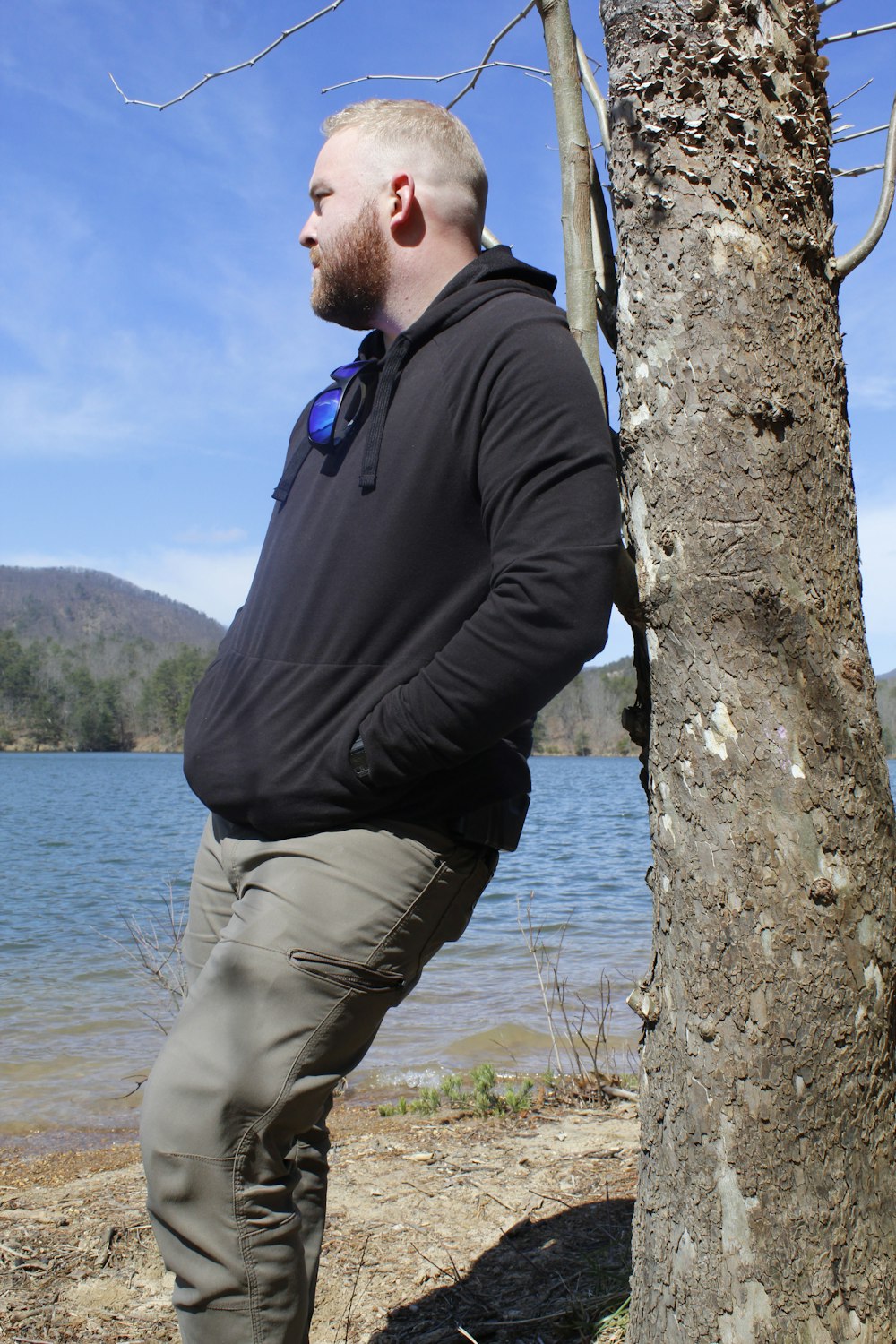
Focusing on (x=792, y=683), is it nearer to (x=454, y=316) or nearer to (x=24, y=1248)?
(x=454, y=316)

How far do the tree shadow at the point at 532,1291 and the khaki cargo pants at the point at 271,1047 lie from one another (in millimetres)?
781

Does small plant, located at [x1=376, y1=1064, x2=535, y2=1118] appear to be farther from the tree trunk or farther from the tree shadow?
the tree trunk

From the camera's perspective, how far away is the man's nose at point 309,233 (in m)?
1.88

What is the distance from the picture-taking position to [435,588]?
1.62 metres

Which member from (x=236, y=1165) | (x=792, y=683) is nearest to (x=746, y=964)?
(x=792, y=683)

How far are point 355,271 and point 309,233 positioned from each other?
132 mm

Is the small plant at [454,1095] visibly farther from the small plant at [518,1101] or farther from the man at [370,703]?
the man at [370,703]

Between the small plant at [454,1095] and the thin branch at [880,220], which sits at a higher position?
the thin branch at [880,220]

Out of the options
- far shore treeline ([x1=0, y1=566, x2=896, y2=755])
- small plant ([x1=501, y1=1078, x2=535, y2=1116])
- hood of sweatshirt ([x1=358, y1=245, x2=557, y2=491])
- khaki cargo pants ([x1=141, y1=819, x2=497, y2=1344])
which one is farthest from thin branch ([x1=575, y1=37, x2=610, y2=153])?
far shore treeline ([x1=0, y1=566, x2=896, y2=755])

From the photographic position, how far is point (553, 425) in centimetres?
152

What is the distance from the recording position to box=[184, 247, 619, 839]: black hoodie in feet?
4.87

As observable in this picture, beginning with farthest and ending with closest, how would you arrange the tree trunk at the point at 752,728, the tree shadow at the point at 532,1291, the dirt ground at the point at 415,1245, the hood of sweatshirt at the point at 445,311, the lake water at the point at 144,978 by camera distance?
the lake water at the point at 144,978
the dirt ground at the point at 415,1245
the tree shadow at the point at 532,1291
the hood of sweatshirt at the point at 445,311
the tree trunk at the point at 752,728

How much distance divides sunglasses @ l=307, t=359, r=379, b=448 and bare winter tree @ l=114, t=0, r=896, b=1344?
450 mm

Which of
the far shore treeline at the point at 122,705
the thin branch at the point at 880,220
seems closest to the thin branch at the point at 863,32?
the thin branch at the point at 880,220
